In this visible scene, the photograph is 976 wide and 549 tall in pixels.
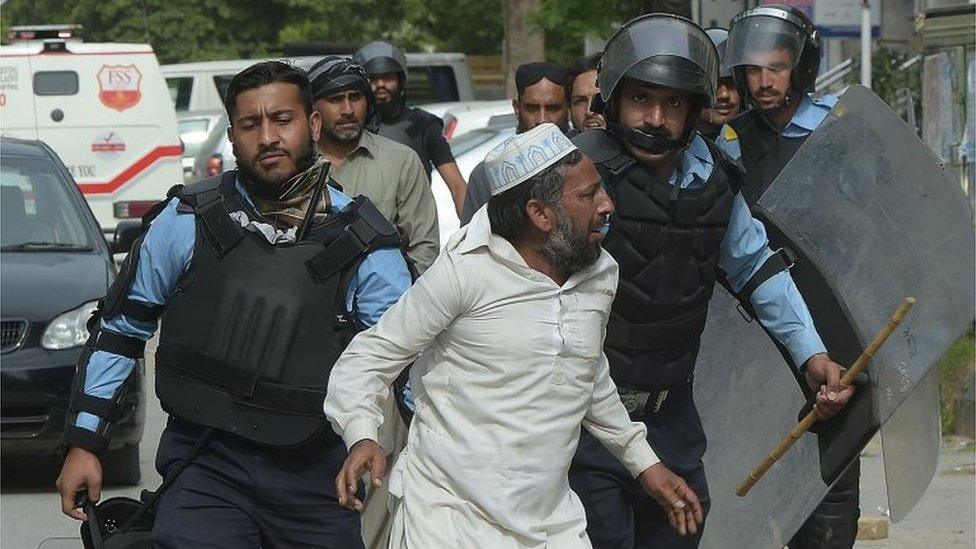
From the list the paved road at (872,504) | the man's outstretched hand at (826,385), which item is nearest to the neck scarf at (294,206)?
the man's outstretched hand at (826,385)

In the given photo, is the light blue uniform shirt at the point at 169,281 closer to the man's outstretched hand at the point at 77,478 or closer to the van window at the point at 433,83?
the man's outstretched hand at the point at 77,478

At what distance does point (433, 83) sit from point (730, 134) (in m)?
21.0

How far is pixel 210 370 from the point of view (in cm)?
473

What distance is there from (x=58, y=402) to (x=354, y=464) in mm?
5368

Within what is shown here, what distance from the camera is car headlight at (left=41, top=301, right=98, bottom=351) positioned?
941 cm

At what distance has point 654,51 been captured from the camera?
513cm

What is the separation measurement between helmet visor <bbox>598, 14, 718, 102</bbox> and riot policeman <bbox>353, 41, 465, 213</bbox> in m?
3.70

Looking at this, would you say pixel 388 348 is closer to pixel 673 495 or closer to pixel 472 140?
pixel 673 495

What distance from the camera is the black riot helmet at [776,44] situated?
20.9ft

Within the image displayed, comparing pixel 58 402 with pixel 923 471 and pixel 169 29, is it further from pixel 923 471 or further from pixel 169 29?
pixel 169 29

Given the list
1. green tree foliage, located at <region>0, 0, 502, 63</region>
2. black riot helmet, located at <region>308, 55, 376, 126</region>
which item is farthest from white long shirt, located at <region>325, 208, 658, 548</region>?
green tree foliage, located at <region>0, 0, 502, 63</region>

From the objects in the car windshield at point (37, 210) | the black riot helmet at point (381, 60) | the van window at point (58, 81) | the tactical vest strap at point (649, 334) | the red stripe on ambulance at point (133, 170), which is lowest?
the red stripe on ambulance at point (133, 170)

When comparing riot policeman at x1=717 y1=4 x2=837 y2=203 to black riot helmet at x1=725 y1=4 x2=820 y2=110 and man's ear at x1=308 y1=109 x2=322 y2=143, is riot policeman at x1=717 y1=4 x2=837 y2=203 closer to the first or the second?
black riot helmet at x1=725 y1=4 x2=820 y2=110

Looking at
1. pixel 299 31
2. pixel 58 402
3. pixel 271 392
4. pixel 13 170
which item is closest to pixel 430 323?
pixel 271 392
